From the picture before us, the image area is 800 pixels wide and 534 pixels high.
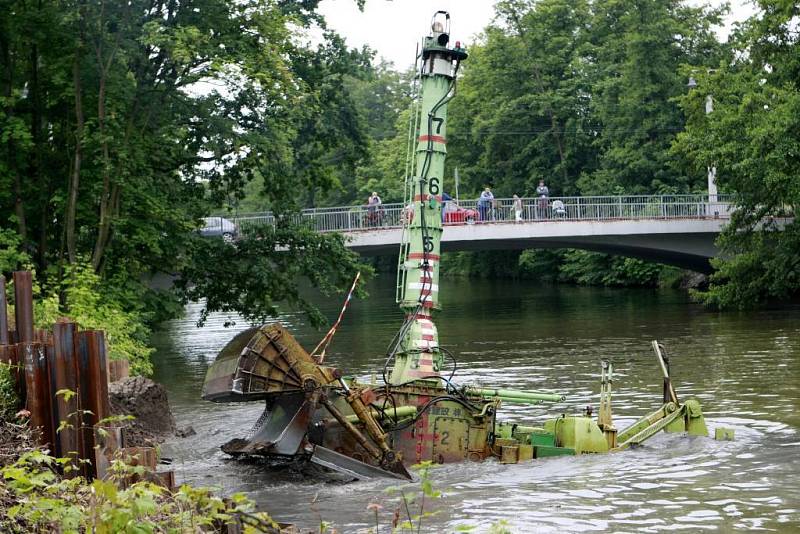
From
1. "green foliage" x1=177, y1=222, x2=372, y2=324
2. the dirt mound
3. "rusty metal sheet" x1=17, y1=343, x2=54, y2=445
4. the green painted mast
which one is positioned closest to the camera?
"rusty metal sheet" x1=17, y1=343, x2=54, y2=445

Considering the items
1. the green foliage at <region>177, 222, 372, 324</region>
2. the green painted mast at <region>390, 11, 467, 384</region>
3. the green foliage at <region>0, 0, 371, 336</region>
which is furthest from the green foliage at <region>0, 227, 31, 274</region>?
the green painted mast at <region>390, 11, 467, 384</region>

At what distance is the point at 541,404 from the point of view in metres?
23.2

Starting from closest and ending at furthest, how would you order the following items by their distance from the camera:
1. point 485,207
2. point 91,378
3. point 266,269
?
1. point 91,378
2. point 266,269
3. point 485,207

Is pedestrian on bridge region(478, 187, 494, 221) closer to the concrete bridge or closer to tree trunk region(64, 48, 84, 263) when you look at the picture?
the concrete bridge

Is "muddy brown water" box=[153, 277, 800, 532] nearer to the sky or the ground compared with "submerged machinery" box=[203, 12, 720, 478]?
nearer to the ground

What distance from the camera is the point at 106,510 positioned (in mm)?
6766

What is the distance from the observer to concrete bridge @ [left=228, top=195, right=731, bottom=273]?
4631 cm

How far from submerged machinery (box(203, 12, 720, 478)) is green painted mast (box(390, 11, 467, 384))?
3cm

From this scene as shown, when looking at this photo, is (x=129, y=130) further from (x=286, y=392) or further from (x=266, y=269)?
(x=286, y=392)

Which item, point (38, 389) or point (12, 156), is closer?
point (38, 389)

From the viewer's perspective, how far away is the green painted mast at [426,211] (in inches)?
761

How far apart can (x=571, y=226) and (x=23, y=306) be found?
38.4m

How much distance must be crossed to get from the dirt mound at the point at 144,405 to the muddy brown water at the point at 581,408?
43 cm

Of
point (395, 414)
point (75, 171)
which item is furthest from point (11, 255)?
point (395, 414)
